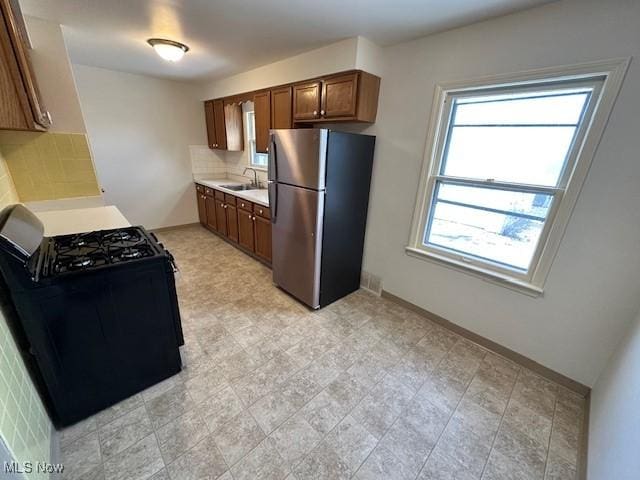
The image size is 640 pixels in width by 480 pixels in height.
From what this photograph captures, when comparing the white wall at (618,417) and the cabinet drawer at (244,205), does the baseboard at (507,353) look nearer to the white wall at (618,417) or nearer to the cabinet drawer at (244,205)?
the white wall at (618,417)

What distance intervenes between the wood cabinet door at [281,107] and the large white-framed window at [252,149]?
1.02 metres

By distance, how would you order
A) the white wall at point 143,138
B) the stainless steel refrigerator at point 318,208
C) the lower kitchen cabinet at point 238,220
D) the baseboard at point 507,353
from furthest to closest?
the white wall at point 143,138 → the lower kitchen cabinet at point 238,220 → the stainless steel refrigerator at point 318,208 → the baseboard at point 507,353

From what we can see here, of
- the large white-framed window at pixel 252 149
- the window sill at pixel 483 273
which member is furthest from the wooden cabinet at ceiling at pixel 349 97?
the large white-framed window at pixel 252 149

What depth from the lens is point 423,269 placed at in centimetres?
246

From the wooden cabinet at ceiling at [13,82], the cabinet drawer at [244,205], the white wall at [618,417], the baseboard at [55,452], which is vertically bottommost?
the baseboard at [55,452]

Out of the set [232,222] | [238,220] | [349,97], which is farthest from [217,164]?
[349,97]

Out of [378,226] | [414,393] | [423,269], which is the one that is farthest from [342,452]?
[378,226]

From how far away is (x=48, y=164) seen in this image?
216 centimetres

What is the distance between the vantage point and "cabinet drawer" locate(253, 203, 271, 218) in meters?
3.11

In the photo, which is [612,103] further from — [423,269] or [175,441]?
[175,441]

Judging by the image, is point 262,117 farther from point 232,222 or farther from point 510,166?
point 510,166

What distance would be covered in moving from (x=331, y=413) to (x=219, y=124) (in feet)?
14.0

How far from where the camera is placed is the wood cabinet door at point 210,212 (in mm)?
4262

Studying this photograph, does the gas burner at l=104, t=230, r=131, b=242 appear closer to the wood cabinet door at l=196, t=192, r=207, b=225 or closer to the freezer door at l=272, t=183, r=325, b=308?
the freezer door at l=272, t=183, r=325, b=308
